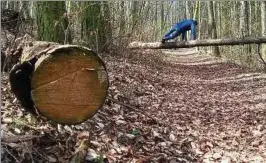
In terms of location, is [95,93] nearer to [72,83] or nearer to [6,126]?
[72,83]

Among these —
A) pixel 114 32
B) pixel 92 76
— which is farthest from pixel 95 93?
pixel 114 32

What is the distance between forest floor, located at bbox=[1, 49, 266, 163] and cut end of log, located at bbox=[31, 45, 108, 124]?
0.45 meters

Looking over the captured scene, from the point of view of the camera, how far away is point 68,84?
291cm

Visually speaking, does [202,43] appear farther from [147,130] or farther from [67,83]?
[67,83]

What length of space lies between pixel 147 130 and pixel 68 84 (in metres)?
1.84

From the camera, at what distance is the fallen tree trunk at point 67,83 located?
2840 mm

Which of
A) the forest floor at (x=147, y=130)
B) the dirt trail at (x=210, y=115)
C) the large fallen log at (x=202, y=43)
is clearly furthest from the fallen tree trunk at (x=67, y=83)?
the large fallen log at (x=202, y=43)

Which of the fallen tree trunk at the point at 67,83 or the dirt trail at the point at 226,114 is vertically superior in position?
the fallen tree trunk at the point at 67,83

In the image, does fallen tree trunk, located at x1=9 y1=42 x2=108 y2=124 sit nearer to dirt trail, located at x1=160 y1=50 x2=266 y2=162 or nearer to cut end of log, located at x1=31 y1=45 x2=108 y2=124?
cut end of log, located at x1=31 y1=45 x2=108 y2=124

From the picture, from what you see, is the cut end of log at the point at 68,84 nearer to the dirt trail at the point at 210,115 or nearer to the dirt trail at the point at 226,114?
the dirt trail at the point at 210,115

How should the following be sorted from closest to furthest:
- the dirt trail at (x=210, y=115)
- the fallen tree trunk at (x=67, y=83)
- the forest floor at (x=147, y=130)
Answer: the fallen tree trunk at (x=67, y=83) → the forest floor at (x=147, y=130) → the dirt trail at (x=210, y=115)

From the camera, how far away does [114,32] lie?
10281mm

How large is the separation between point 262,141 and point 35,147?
2.86m

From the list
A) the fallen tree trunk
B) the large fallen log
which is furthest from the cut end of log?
the large fallen log
